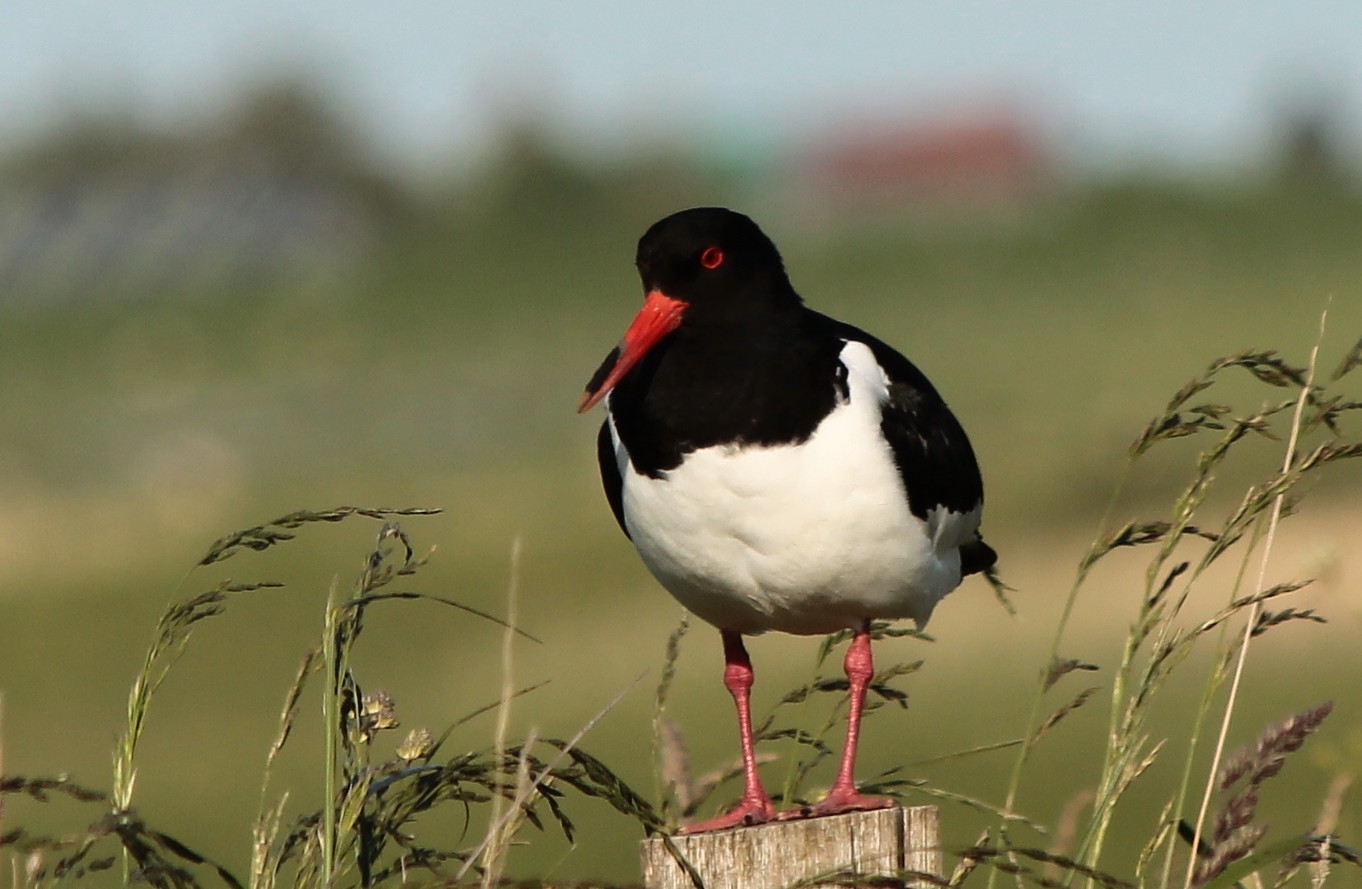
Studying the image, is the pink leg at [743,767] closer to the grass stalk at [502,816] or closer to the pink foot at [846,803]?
the pink foot at [846,803]

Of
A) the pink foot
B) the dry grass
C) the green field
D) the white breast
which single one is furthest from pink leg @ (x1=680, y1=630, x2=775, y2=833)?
the green field

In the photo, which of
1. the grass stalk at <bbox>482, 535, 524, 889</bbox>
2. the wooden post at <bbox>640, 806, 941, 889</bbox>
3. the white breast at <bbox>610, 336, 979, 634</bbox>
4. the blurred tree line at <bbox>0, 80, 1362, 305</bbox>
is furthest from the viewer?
the blurred tree line at <bbox>0, 80, 1362, 305</bbox>

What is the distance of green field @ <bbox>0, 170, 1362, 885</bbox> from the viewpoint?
53.5ft

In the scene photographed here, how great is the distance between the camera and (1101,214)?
30.9 m

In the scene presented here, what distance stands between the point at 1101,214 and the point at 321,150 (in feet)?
45.6

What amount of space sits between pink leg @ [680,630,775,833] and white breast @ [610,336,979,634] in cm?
31

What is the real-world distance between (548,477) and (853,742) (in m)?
19.6

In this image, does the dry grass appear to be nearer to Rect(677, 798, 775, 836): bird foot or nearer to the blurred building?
Rect(677, 798, 775, 836): bird foot


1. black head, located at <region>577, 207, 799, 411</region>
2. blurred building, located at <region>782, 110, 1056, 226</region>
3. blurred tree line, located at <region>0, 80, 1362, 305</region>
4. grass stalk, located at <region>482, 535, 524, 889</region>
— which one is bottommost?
grass stalk, located at <region>482, 535, 524, 889</region>

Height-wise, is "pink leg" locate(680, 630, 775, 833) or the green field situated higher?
the green field

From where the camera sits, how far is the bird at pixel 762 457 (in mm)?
4402

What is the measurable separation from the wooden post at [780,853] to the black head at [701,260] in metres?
1.63

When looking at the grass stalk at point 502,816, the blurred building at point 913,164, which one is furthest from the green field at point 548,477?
the blurred building at point 913,164

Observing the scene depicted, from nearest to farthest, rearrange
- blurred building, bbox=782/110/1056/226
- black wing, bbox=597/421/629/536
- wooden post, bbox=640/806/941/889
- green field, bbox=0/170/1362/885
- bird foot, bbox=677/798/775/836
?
wooden post, bbox=640/806/941/889 < bird foot, bbox=677/798/775/836 < black wing, bbox=597/421/629/536 < green field, bbox=0/170/1362/885 < blurred building, bbox=782/110/1056/226
